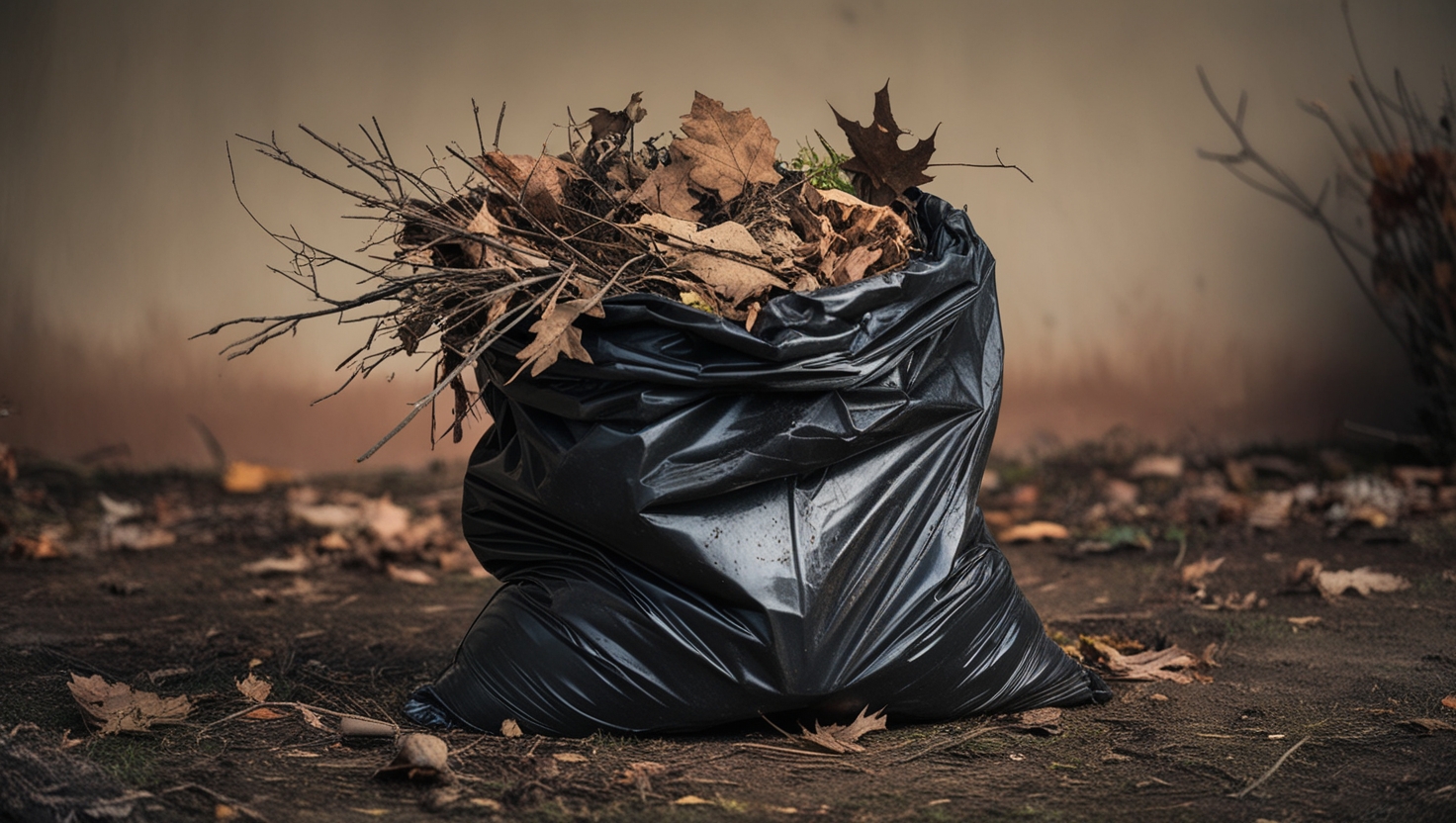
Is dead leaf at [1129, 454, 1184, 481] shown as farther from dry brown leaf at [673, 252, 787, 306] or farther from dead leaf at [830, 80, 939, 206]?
dry brown leaf at [673, 252, 787, 306]

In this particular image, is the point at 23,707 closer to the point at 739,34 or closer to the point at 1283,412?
the point at 739,34

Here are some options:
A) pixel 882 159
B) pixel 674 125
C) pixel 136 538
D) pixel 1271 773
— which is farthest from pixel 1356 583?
pixel 136 538

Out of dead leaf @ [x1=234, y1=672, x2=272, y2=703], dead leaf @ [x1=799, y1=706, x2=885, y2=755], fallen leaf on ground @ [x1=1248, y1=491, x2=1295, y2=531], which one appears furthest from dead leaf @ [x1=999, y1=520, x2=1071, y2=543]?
dead leaf @ [x1=234, y1=672, x2=272, y2=703]

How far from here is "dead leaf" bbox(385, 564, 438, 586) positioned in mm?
3135

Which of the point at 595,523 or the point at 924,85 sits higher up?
the point at 924,85

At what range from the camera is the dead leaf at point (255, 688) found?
1831mm

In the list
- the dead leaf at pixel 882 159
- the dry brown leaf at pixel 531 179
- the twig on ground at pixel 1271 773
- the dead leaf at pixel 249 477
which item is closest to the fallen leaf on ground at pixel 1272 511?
the twig on ground at pixel 1271 773

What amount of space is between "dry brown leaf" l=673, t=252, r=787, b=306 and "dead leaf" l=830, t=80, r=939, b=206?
0.37 meters

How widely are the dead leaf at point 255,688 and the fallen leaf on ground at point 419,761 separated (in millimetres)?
520

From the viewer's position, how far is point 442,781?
1418mm

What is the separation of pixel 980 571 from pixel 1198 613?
3.53 ft

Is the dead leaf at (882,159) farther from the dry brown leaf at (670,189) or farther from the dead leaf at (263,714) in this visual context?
the dead leaf at (263,714)

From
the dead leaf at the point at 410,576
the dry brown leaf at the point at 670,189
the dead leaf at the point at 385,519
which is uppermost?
the dry brown leaf at the point at 670,189

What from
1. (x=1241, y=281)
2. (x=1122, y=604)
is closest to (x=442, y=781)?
(x=1122, y=604)
